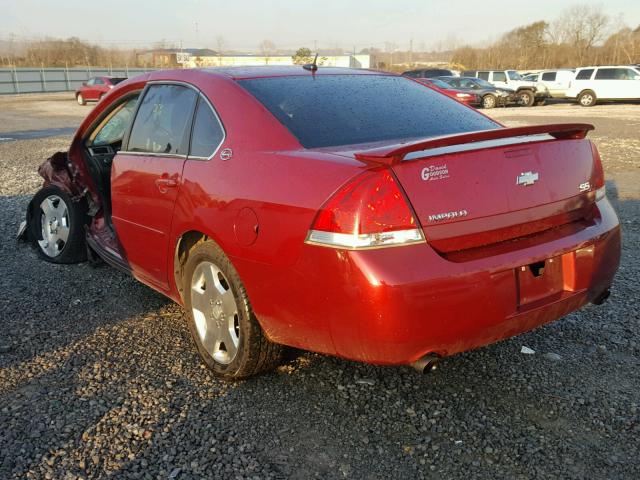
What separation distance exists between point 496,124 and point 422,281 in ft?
5.57

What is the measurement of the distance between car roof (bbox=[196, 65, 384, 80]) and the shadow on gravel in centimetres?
164

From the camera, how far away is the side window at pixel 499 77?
30.2 meters

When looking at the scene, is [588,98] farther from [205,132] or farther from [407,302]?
[407,302]

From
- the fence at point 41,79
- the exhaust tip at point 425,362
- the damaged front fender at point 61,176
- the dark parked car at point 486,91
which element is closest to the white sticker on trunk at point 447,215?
the exhaust tip at point 425,362

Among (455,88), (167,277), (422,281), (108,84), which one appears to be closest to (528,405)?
(422,281)

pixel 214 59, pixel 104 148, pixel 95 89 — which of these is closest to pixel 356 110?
pixel 104 148

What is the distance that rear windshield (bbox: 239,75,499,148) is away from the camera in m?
3.04

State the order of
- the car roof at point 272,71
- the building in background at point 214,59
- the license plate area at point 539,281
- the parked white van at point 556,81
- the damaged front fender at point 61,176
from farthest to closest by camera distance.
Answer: the building in background at point 214,59 → the parked white van at point 556,81 → the damaged front fender at point 61,176 → the car roof at point 272,71 → the license plate area at point 539,281

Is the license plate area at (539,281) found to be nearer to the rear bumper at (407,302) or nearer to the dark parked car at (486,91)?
the rear bumper at (407,302)

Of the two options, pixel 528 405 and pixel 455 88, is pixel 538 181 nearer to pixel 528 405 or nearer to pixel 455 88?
pixel 528 405

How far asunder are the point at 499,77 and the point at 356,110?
29.9 metres

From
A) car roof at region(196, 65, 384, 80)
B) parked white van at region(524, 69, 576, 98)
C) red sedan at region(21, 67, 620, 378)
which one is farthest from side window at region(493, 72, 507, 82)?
red sedan at region(21, 67, 620, 378)

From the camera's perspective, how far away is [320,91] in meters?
3.42

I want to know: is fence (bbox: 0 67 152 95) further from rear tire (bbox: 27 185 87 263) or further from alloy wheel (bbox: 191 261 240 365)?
alloy wheel (bbox: 191 261 240 365)
